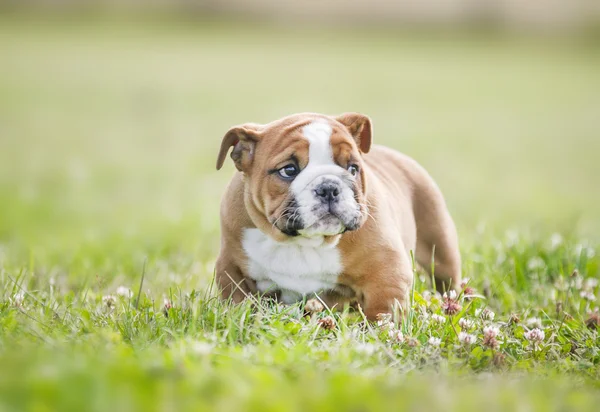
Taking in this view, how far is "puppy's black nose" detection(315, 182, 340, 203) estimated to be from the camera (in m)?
4.12

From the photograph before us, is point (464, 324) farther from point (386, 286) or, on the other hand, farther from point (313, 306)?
point (313, 306)

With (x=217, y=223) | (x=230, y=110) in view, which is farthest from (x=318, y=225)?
(x=230, y=110)

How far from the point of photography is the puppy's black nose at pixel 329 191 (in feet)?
13.5

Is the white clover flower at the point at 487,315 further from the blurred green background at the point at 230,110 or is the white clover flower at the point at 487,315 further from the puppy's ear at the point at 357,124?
the blurred green background at the point at 230,110

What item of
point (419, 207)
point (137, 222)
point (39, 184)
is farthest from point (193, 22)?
point (419, 207)

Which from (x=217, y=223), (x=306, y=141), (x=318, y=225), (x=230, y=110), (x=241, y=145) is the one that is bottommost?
(x=230, y=110)

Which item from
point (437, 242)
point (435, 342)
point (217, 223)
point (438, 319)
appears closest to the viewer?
point (435, 342)

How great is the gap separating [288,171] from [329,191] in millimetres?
319

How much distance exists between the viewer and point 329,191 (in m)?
4.12

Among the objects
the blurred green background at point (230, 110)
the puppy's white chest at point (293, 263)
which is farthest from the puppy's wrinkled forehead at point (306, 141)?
the blurred green background at point (230, 110)

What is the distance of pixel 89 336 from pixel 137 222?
5.86 m

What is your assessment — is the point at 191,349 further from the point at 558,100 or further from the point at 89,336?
the point at 558,100

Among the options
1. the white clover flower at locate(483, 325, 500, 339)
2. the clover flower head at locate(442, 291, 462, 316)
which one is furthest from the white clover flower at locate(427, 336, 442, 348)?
the clover flower head at locate(442, 291, 462, 316)

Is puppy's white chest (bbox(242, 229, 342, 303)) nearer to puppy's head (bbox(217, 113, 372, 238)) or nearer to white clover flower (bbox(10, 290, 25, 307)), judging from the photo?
puppy's head (bbox(217, 113, 372, 238))
